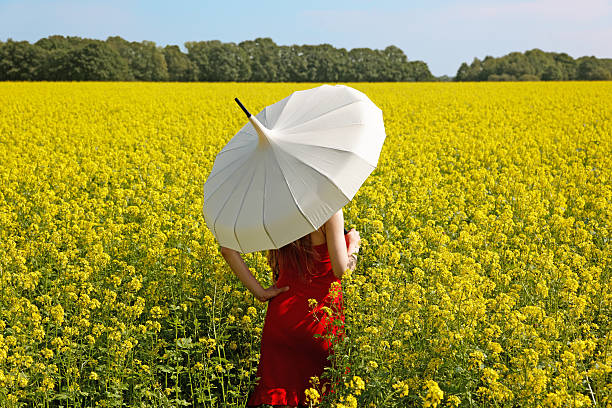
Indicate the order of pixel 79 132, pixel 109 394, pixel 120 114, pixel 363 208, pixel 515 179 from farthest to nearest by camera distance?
pixel 120 114 < pixel 79 132 < pixel 515 179 < pixel 363 208 < pixel 109 394

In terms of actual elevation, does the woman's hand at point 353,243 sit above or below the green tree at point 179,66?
below

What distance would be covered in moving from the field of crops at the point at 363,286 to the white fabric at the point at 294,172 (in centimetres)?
81

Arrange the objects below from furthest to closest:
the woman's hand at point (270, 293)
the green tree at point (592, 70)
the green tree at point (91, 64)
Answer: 1. the green tree at point (592, 70)
2. the green tree at point (91, 64)
3. the woman's hand at point (270, 293)

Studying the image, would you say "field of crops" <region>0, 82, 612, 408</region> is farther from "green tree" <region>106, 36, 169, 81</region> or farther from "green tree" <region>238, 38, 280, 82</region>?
"green tree" <region>238, 38, 280, 82</region>

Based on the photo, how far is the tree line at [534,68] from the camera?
2598 inches

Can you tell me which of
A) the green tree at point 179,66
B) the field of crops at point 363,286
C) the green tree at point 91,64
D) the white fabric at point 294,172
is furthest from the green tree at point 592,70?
the white fabric at point 294,172

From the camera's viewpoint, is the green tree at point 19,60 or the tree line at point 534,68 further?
the tree line at point 534,68

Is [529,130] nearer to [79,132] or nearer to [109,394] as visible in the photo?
[79,132]

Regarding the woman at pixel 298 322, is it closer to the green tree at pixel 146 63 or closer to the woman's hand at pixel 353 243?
the woman's hand at pixel 353 243

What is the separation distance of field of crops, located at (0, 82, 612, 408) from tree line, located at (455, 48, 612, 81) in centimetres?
5951

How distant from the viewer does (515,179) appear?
9109mm

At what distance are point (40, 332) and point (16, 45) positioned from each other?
6747cm

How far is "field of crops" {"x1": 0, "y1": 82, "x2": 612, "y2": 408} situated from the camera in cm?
354

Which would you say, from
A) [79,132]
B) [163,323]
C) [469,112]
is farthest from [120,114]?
[163,323]
